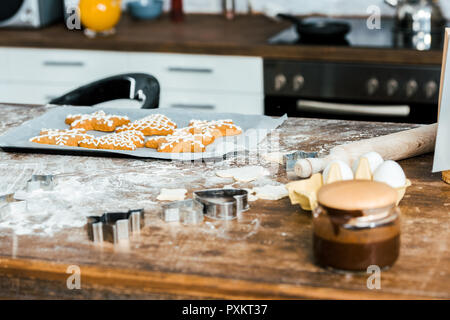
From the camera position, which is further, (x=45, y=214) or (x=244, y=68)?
(x=244, y=68)

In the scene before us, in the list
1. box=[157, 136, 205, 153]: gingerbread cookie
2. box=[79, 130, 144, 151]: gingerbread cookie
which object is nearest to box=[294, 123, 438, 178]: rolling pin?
box=[157, 136, 205, 153]: gingerbread cookie

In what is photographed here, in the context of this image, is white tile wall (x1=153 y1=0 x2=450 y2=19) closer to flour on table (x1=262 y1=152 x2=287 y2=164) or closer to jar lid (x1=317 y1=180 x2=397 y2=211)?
flour on table (x1=262 y1=152 x2=287 y2=164)

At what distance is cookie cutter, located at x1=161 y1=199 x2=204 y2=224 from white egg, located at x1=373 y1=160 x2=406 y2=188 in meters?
0.31

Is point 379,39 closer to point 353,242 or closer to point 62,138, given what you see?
point 62,138

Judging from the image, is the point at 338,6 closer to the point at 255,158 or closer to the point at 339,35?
the point at 339,35

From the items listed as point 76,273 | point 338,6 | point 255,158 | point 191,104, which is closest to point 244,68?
point 191,104

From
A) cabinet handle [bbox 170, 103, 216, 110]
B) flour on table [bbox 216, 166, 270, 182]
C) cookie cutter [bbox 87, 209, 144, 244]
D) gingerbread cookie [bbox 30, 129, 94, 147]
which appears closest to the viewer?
cookie cutter [bbox 87, 209, 144, 244]

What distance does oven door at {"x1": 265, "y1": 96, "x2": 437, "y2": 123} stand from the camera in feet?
7.81

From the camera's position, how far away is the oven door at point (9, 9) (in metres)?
3.10

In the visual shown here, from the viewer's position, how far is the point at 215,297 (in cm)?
101

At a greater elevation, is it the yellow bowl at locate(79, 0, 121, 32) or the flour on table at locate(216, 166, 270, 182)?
the yellow bowl at locate(79, 0, 121, 32)

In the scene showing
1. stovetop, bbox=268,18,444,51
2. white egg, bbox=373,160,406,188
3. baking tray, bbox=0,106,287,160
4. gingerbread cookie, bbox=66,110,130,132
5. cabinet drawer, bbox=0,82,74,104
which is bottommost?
cabinet drawer, bbox=0,82,74,104

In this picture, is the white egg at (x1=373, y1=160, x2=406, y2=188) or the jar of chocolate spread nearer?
the jar of chocolate spread

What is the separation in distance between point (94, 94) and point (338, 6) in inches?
62.2
